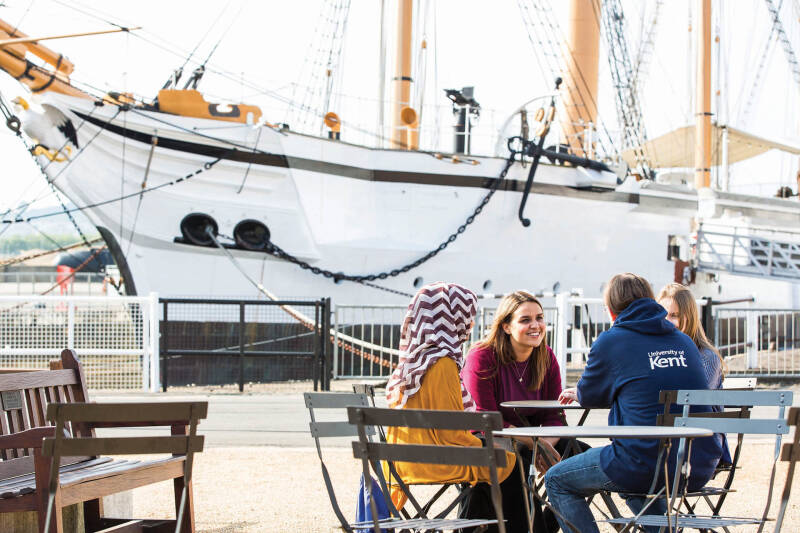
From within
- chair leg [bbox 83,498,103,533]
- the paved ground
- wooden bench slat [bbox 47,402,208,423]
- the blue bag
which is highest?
wooden bench slat [bbox 47,402,208,423]

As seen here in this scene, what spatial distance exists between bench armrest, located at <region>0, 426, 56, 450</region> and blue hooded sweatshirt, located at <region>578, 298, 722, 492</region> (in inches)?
77.0

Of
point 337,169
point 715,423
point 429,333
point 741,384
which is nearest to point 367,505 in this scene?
point 429,333

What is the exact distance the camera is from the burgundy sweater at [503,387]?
4.43 metres

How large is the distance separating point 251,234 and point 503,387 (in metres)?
13.4

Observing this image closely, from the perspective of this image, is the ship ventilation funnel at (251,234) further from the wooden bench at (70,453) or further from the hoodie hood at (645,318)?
the hoodie hood at (645,318)

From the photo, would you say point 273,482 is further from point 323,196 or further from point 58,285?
point 58,285

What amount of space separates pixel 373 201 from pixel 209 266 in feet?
11.0

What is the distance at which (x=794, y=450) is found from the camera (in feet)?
9.84

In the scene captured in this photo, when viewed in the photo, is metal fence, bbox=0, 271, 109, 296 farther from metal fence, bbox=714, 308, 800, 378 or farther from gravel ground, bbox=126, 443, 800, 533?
gravel ground, bbox=126, 443, 800, 533

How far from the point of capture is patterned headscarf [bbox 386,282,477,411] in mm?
3770

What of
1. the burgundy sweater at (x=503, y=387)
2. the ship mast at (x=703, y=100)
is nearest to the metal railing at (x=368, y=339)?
the burgundy sweater at (x=503, y=387)

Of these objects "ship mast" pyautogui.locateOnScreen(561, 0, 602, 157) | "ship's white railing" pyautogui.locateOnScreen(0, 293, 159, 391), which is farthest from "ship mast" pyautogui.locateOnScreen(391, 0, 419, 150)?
"ship's white railing" pyautogui.locateOnScreen(0, 293, 159, 391)

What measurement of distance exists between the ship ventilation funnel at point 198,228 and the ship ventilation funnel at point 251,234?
1.31ft

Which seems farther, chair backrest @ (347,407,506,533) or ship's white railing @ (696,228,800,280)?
ship's white railing @ (696,228,800,280)
